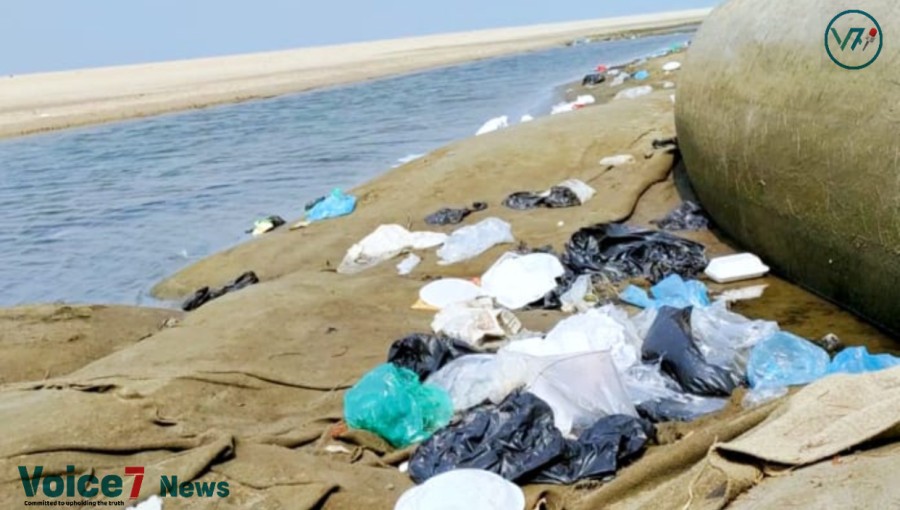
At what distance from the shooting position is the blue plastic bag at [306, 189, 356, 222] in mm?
9994

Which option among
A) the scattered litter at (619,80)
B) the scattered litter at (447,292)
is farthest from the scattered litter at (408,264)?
the scattered litter at (619,80)

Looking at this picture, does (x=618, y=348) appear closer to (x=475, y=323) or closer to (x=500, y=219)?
(x=475, y=323)

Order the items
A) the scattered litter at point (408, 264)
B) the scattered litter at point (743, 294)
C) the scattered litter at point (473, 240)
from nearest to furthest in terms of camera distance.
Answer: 1. the scattered litter at point (743, 294)
2. the scattered litter at point (408, 264)
3. the scattered litter at point (473, 240)

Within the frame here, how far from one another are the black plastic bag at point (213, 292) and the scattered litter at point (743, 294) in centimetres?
426

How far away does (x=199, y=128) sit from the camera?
2580 centimetres

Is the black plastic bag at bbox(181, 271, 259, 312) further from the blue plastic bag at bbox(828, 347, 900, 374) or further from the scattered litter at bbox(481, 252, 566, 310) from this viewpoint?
the blue plastic bag at bbox(828, 347, 900, 374)

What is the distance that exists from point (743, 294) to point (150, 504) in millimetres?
4158

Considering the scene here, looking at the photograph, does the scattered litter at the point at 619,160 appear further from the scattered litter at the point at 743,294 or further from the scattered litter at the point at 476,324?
the scattered litter at the point at 476,324

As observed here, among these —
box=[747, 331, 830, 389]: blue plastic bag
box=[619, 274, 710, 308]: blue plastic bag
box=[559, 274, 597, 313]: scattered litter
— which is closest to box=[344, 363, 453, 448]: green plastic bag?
box=[747, 331, 830, 389]: blue plastic bag

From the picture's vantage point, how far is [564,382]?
411 centimetres

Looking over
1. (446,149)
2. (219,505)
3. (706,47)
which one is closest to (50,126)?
(446,149)

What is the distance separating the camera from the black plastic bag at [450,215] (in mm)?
Answer: 8797

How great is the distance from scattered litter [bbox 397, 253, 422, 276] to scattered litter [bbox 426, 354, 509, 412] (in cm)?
271

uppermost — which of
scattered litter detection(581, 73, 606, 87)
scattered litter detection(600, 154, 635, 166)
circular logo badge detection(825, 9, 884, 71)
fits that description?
circular logo badge detection(825, 9, 884, 71)
